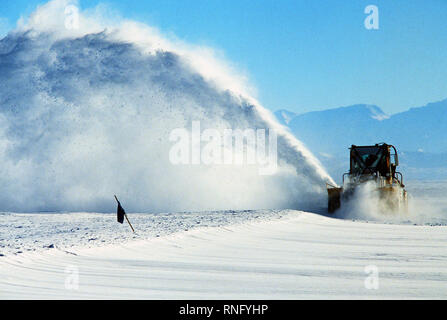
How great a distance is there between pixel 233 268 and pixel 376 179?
42.6 ft

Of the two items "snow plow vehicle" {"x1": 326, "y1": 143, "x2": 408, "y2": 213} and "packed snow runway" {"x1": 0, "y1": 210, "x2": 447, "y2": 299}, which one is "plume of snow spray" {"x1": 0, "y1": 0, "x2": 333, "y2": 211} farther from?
"packed snow runway" {"x1": 0, "y1": 210, "x2": 447, "y2": 299}

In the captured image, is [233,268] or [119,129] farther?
[119,129]

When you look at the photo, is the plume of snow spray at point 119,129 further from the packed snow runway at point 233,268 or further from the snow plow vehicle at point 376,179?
the packed snow runway at point 233,268

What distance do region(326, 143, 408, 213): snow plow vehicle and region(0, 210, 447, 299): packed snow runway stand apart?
632 cm

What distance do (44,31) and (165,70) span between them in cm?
775

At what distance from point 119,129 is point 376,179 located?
11.9m

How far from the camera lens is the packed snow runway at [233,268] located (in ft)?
18.9

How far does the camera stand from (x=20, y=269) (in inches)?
269

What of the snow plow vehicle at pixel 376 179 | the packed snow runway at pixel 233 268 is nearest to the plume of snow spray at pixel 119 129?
the snow plow vehicle at pixel 376 179

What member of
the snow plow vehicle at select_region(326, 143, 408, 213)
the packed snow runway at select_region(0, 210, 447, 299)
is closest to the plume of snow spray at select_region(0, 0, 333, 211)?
the snow plow vehicle at select_region(326, 143, 408, 213)

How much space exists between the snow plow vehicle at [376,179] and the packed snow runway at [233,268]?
632 cm

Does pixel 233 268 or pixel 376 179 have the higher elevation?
pixel 376 179

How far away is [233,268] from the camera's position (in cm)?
719

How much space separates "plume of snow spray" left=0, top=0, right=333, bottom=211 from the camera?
21.2 metres
